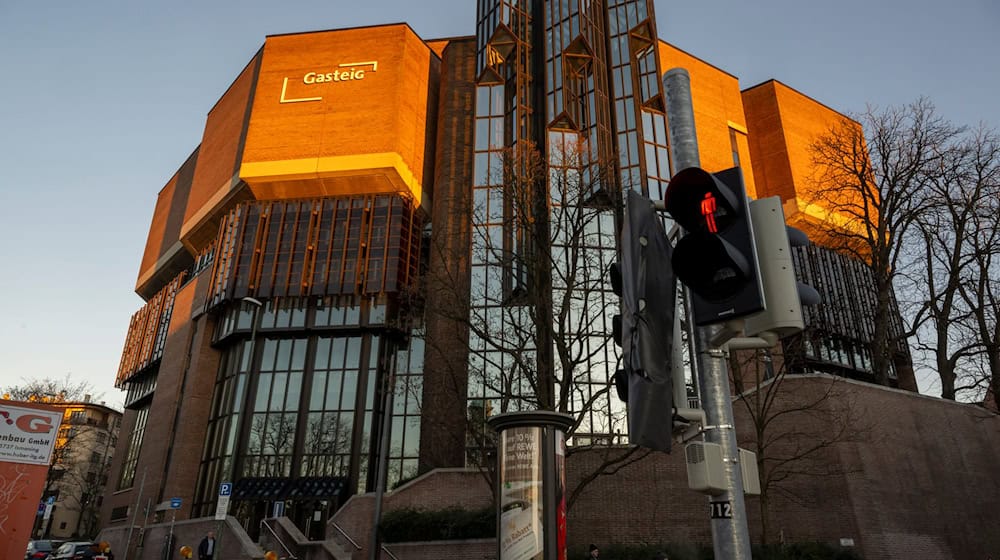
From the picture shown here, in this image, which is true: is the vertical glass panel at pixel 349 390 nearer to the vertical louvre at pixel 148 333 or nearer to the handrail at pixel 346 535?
the handrail at pixel 346 535

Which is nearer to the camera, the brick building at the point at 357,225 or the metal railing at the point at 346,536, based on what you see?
the metal railing at the point at 346,536

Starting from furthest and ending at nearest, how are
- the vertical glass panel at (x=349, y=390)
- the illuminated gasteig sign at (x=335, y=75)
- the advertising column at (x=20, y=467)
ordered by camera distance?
the illuminated gasteig sign at (x=335, y=75) < the vertical glass panel at (x=349, y=390) < the advertising column at (x=20, y=467)

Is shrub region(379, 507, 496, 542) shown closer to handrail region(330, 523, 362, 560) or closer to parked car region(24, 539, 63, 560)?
handrail region(330, 523, 362, 560)

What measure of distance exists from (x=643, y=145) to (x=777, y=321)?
3572 centimetres

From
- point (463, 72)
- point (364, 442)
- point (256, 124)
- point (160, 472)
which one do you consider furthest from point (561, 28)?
point (160, 472)

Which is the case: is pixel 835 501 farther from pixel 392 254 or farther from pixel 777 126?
pixel 777 126

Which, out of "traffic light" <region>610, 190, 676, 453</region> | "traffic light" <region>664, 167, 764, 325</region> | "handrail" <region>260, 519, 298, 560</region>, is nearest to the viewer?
"traffic light" <region>664, 167, 764, 325</region>

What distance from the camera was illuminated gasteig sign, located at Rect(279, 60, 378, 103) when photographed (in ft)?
142

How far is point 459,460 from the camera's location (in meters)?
31.4

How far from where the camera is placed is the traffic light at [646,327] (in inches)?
117

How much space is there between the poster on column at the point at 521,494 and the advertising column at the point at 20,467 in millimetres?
9381

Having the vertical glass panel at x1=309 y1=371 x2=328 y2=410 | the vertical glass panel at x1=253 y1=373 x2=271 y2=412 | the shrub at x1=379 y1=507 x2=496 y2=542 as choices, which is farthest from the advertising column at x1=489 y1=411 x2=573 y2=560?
the vertical glass panel at x1=253 y1=373 x2=271 y2=412

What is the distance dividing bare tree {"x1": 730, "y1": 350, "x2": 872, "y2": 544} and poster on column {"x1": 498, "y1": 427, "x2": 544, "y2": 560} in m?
11.3

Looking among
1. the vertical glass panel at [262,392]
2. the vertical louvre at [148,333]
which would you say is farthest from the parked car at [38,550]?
the vertical louvre at [148,333]
